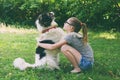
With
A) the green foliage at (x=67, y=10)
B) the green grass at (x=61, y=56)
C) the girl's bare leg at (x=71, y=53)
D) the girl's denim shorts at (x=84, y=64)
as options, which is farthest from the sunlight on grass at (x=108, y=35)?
the girl's bare leg at (x=71, y=53)

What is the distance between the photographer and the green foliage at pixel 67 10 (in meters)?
16.1

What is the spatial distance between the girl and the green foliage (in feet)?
25.9

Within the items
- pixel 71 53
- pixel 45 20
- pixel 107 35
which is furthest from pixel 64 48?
pixel 107 35

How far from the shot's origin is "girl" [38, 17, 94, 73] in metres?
7.61

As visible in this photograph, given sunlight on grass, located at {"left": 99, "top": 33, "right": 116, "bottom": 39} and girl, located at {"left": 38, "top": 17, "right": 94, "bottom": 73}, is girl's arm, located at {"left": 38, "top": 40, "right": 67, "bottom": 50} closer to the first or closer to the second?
girl, located at {"left": 38, "top": 17, "right": 94, "bottom": 73}

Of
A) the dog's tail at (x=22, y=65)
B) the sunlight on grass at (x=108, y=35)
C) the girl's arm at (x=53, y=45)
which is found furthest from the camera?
the sunlight on grass at (x=108, y=35)

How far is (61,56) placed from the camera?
31.9 feet

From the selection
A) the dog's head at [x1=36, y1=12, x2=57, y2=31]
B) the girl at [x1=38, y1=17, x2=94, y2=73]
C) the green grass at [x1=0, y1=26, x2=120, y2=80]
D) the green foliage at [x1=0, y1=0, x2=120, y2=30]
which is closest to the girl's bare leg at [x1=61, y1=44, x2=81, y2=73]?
the girl at [x1=38, y1=17, x2=94, y2=73]

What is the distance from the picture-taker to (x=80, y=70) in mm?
7781

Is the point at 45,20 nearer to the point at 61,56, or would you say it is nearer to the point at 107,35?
the point at 61,56

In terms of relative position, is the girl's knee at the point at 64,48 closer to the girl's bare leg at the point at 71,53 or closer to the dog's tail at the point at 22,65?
the girl's bare leg at the point at 71,53

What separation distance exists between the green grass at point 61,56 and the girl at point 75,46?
23 centimetres

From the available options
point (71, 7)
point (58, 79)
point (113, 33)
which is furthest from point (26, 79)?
point (71, 7)

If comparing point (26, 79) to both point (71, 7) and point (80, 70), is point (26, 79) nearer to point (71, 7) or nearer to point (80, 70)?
point (80, 70)
